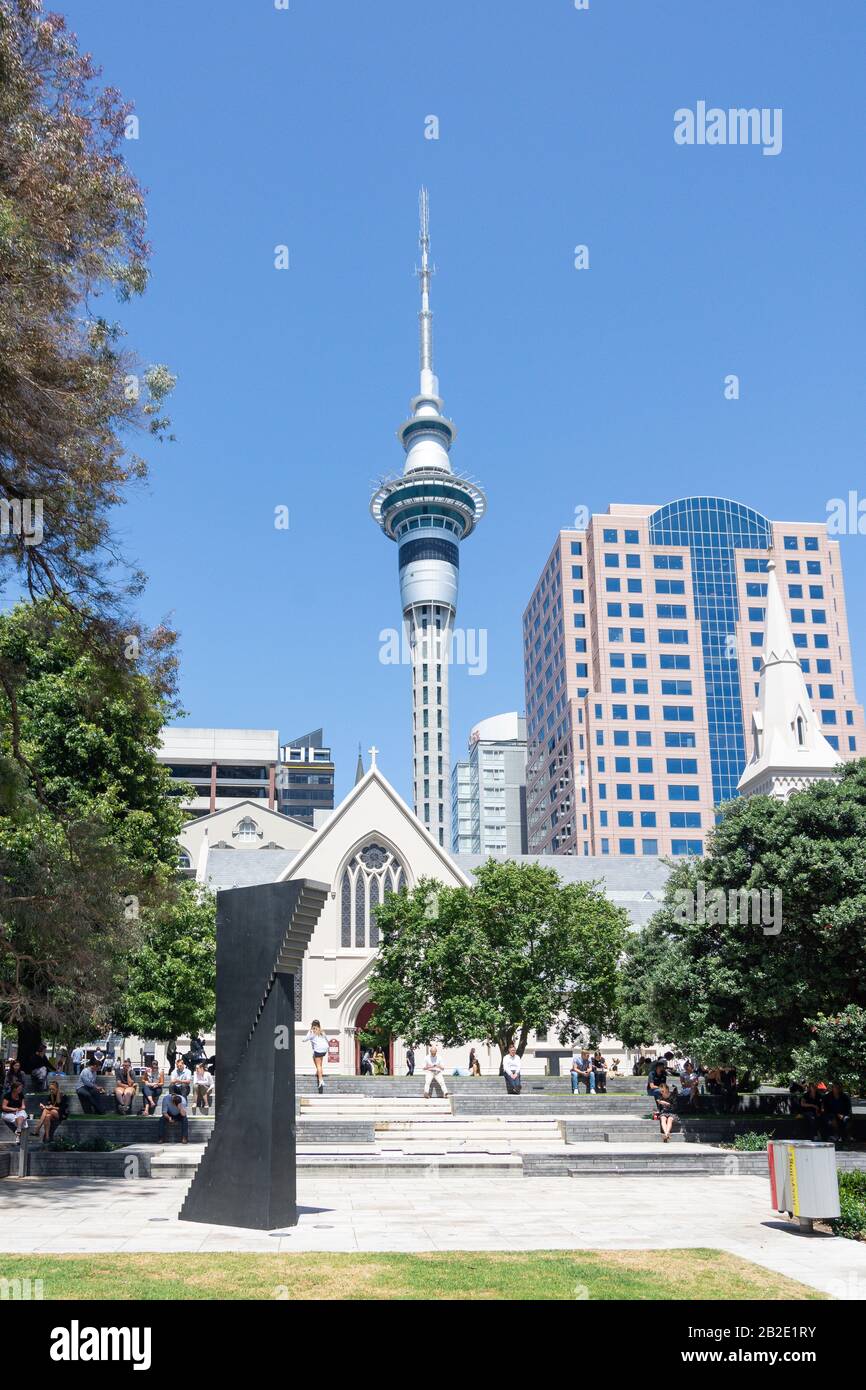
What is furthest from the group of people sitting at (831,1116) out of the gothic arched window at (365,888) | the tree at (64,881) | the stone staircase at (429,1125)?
the gothic arched window at (365,888)

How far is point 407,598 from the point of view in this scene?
A: 440 feet

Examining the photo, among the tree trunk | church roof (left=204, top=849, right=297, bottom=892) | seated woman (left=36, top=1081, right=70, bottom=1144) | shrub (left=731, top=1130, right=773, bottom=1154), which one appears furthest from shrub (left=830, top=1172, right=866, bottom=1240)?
church roof (left=204, top=849, right=297, bottom=892)

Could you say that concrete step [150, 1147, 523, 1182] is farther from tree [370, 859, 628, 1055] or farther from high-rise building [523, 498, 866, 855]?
high-rise building [523, 498, 866, 855]

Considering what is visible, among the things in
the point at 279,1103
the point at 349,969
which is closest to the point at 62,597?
the point at 279,1103

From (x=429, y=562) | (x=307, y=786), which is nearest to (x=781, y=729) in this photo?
(x=429, y=562)

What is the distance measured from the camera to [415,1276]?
10.9 meters

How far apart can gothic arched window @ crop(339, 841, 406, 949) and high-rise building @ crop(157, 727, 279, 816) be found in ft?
263

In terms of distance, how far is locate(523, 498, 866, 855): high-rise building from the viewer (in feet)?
351

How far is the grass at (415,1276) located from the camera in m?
10.0

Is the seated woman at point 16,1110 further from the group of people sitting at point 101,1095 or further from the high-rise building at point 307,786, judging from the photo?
the high-rise building at point 307,786

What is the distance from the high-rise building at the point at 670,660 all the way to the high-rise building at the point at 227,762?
116 feet

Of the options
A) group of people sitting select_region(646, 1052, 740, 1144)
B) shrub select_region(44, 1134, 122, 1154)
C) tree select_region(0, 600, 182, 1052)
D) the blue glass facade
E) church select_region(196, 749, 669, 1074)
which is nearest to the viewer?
tree select_region(0, 600, 182, 1052)

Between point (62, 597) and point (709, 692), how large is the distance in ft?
320

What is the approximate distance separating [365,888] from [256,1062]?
40.1 metres
